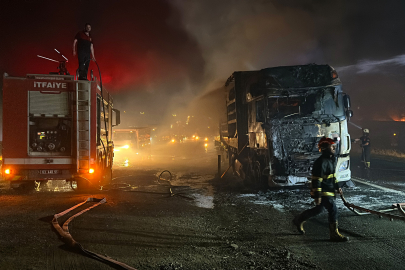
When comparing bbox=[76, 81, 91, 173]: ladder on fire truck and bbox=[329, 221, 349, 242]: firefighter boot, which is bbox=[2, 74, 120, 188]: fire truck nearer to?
bbox=[76, 81, 91, 173]: ladder on fire truck

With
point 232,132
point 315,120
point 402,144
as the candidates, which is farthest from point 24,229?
point 402,144

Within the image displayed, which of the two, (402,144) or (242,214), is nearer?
(242,214)

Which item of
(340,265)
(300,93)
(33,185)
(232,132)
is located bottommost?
(340,265)

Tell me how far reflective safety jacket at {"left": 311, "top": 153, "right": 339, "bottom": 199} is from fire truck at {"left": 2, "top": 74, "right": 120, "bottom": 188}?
5.74 metres

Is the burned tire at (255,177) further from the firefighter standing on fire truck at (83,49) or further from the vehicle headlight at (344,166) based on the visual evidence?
the firefighter standing on fire truck at (83,49)

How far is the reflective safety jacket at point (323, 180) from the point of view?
4527mm

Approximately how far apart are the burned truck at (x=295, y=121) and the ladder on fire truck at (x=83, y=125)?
4621 millimetres

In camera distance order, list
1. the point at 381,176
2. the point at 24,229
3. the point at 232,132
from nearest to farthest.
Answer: the point at 24,229 → the point at 381,176 → the point at 232,132

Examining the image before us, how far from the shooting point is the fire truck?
760 centimetres

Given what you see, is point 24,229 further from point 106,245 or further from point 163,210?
point 163,210

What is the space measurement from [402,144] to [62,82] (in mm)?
26284

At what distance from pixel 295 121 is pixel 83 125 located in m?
5.61

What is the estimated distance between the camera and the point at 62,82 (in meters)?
7.78

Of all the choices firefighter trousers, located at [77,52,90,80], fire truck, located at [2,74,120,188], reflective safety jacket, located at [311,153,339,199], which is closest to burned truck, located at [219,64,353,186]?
reflective safety jacket, located at [311,153,339,199]
